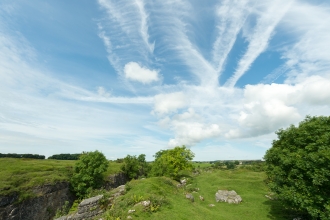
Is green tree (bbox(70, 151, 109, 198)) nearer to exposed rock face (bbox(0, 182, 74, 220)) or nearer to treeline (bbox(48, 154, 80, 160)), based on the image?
exposed rock face (bbox(0, 182, 74, 220))

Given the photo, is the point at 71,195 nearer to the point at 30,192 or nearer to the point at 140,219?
the point at 30,192

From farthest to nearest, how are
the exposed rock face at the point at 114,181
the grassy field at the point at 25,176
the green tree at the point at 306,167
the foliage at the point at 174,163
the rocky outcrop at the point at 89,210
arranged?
the exposed rock face at the point at 114,181
the foliage at the point at 174,163
the grassy field at the point at 25,176
the rocky outcrop at the point at 89,210
the green tree at the point at 306,167

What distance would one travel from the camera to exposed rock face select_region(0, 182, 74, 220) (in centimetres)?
3694

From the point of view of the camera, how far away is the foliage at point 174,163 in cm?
5825

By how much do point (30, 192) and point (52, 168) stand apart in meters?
17.4


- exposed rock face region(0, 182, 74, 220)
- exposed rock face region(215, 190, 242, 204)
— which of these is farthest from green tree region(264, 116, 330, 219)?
exposed rock face region(0, 182, 74, 220)

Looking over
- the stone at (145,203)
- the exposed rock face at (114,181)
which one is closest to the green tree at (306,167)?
the stone at (145,203)

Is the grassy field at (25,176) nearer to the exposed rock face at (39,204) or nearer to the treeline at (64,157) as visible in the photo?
the exposed rock face at (39,204)

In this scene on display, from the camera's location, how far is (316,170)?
67.7 ft

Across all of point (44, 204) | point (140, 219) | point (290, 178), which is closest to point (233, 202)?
point (290, 178)

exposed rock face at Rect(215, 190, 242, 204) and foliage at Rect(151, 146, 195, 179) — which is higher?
foliage at Rect(151, 146, 195, 179)

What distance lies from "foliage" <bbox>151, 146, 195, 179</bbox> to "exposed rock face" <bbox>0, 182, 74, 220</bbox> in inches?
993

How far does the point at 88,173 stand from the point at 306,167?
2055 inches

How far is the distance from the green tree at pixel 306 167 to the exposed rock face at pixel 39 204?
151 ft
